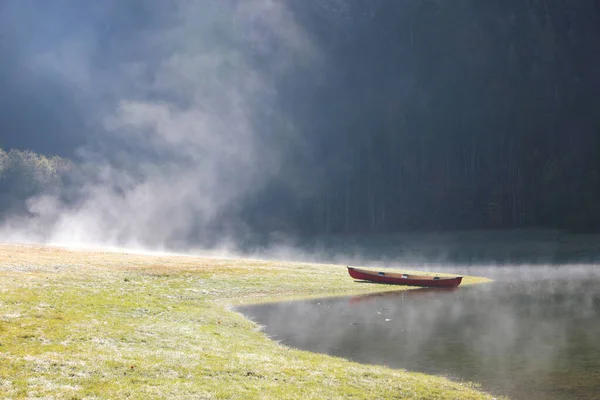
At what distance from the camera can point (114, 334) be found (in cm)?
3566

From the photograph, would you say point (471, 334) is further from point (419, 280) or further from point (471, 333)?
point (419, 280)

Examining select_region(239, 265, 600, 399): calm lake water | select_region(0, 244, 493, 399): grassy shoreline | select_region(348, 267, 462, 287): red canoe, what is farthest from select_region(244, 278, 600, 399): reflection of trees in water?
select_region(348, 267, 462, 287): red canoe

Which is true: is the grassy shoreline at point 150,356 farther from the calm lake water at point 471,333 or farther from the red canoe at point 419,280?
the red canoe at point 419,280

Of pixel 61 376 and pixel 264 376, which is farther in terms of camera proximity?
pixel 264 376

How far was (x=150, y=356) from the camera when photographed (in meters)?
30.5

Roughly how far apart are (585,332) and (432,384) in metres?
22.9

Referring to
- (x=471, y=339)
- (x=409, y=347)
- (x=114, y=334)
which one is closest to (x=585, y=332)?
(x=471, y=339)

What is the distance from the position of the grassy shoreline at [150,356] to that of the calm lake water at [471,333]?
306cm

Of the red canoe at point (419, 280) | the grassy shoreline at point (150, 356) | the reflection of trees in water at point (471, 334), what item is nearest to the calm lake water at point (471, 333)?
the reflection of trees in water at point (471, 334)

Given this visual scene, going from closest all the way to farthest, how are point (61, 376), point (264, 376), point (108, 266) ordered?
point (61, 376) < point (264, 376) < point (108, 266)

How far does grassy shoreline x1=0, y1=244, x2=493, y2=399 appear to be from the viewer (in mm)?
24625

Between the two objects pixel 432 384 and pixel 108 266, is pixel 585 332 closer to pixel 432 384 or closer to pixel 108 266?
pixel 432 384

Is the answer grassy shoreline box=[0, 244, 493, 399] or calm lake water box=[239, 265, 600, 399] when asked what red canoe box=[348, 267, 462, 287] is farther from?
grassy shoreline box=[0, 244, 493, 399]

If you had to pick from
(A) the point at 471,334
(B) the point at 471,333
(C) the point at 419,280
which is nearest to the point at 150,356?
(A) the point at 471,334
